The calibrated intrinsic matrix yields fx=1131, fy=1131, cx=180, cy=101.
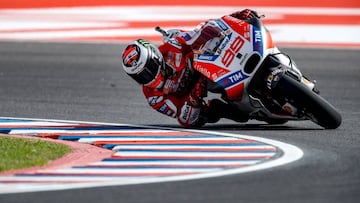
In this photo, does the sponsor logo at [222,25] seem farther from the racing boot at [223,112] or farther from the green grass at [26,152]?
the green grass at [26,152]

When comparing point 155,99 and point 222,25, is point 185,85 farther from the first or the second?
point 222,25

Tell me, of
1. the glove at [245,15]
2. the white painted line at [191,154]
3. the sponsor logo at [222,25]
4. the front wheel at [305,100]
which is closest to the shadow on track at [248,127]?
the front wheel at [305,100]

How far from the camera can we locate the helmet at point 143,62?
37.9 feet

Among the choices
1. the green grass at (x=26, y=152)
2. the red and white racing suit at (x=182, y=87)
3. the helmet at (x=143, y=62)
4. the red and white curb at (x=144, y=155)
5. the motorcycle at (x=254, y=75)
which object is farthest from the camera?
the red and white racing suit at (x=182, y=87)

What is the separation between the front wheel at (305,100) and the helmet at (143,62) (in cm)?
124

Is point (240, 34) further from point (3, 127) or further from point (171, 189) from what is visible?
point (171, 189)

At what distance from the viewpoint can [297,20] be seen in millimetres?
22188

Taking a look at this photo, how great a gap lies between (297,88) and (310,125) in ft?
3.09

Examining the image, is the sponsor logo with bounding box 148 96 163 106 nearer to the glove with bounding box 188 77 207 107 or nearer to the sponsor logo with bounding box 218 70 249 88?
the glove with bounding box 188 77 207 107

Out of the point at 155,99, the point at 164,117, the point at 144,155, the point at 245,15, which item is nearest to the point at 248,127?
the point at 155,99

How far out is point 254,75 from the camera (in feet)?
38.2

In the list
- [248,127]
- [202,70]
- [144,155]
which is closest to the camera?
[144,155]

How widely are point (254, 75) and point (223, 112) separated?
1.97 feet

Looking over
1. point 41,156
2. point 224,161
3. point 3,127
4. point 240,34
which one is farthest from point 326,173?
point 3,127
